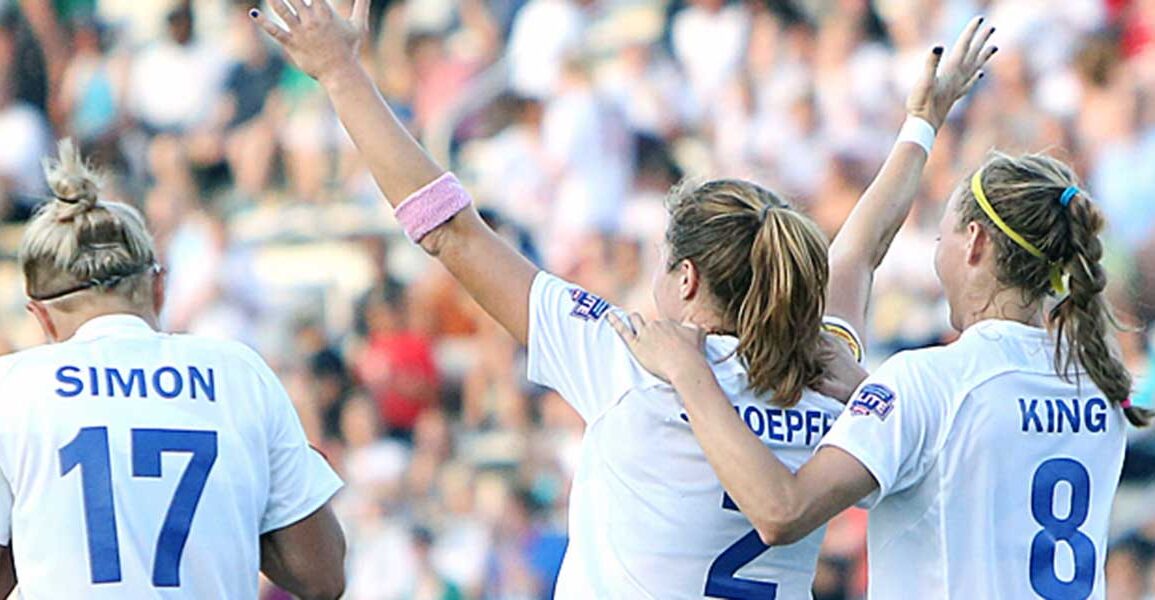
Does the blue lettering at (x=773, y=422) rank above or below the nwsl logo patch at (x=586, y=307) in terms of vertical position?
below

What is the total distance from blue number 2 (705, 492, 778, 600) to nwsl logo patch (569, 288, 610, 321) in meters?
0.40

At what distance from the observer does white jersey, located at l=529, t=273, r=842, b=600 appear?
10.7 feet

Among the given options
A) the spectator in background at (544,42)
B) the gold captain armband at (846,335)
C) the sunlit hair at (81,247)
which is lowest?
the gold captain armband at (846,335)

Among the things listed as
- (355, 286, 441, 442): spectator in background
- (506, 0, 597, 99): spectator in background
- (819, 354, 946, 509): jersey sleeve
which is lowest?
(819, 354, 946, 509): jersey sleeve

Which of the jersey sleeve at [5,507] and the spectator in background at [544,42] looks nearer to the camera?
the jersey sleeve at [5,507]

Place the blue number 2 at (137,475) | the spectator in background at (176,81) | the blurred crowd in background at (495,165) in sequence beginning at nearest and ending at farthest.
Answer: the blue number 2 at (137,475) < the blurred crowd in background at (495,165) < the spectator in background at (176,81)

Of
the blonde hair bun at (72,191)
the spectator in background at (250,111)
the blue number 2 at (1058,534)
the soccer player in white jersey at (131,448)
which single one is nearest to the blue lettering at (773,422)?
the blue number 2 at (1058,534)

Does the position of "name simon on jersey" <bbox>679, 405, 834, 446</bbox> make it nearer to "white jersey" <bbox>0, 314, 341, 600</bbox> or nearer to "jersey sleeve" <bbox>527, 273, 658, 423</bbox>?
"jersey sleeve" <bbox>527, 273, 658, 423</bbox>

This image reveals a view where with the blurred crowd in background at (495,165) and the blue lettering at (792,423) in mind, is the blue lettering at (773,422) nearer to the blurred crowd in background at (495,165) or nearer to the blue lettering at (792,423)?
the blue lettering at (792,423)

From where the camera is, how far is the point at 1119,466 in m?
3.46

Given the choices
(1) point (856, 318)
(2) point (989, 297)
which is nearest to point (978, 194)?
(2) point (989, 297)

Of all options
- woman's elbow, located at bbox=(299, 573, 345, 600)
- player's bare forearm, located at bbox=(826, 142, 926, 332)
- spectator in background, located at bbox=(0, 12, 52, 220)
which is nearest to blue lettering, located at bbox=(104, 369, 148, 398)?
woman's elbow, located at bbox=(299, 573, 345, 600)

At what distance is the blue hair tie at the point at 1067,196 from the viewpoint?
3369 millimetres

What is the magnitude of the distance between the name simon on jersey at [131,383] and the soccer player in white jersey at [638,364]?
0.50 meters
